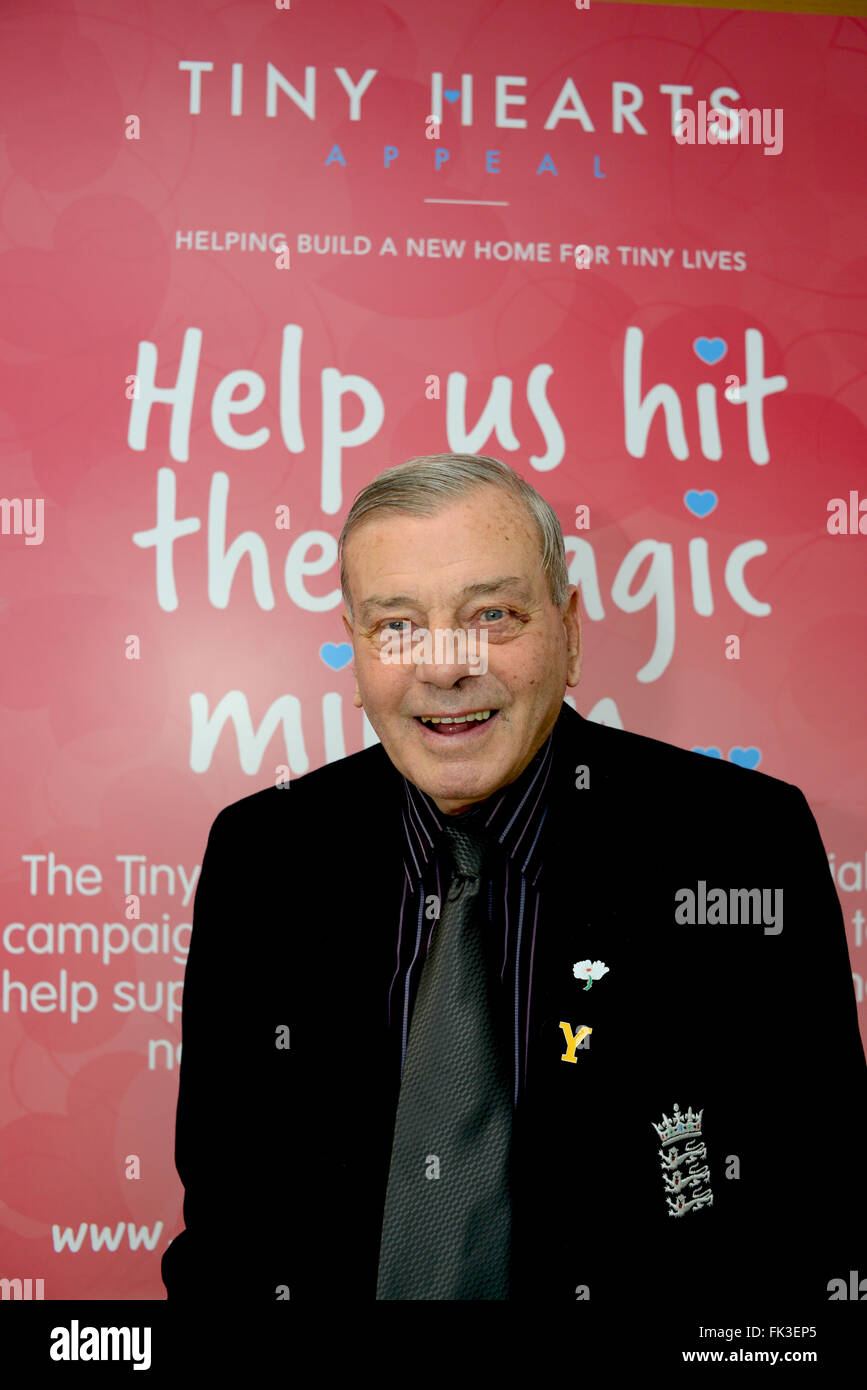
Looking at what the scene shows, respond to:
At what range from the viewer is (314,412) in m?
1.88

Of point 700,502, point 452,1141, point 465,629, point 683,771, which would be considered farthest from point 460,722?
point 700,502

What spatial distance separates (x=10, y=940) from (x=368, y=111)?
5.13ft

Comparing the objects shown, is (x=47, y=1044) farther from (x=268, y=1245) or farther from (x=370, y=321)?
(x=370, y=321)

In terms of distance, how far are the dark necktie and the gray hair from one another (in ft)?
1.56

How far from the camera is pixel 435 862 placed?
147cm

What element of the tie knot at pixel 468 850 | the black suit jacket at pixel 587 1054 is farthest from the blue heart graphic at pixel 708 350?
the tie knot at pixel 468 850

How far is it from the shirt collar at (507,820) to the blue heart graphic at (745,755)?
0.53 metres

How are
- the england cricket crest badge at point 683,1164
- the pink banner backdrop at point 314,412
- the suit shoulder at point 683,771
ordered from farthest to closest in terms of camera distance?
Answer: the pink banner backdrop at point 314,412 → the suit shoulder at point 683,771 → the england cricket crest badge at point 683,1164

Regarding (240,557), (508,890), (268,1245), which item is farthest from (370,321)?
(268,1245)

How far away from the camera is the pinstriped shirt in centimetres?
141

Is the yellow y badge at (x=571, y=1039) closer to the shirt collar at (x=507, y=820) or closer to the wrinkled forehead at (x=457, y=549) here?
the shirt collar at (x=507, y=820)

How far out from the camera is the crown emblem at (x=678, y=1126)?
141 centimetres

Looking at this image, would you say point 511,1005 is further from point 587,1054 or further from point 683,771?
point 683,771

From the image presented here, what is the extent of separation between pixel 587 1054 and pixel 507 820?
0.31m
